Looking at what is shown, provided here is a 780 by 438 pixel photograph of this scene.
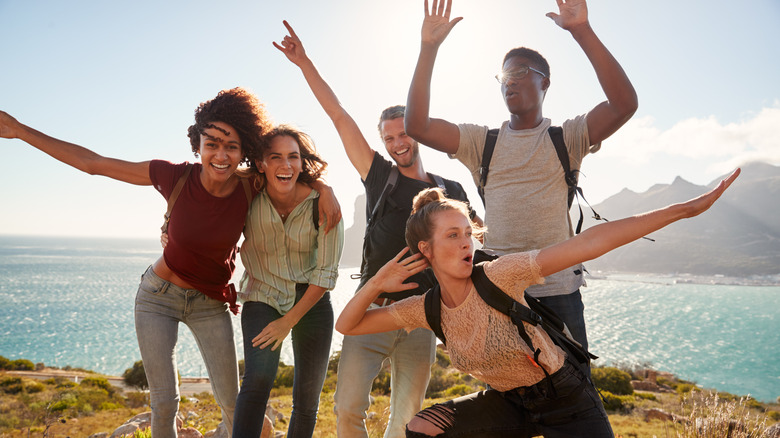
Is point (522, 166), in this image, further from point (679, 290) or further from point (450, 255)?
point (679, 290)

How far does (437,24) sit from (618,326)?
111866 millimetres

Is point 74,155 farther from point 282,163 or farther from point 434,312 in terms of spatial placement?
point 434,312

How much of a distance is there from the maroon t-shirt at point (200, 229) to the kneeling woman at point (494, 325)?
1213 mm

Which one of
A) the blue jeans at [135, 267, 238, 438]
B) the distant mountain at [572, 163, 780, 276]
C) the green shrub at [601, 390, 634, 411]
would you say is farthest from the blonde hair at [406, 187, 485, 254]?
the distant mountain at [572, 163, 780, 276]

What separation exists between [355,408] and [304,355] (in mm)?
562

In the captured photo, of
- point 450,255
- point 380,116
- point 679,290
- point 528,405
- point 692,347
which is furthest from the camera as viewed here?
point 679,290

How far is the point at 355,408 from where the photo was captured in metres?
3.18

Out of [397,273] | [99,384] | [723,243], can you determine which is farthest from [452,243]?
[723,243]

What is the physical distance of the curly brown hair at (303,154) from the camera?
3.48 meters

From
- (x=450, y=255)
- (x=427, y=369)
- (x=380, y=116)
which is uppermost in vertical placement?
(x=380, y=116)

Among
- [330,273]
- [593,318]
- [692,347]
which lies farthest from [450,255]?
[593,318]

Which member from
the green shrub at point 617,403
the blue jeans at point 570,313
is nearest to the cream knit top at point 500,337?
the blue jeans at point 570,313

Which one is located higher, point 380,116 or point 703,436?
point 380,116

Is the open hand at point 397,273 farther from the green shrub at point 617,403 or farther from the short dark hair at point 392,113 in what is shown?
the green shrub at point 617,403
